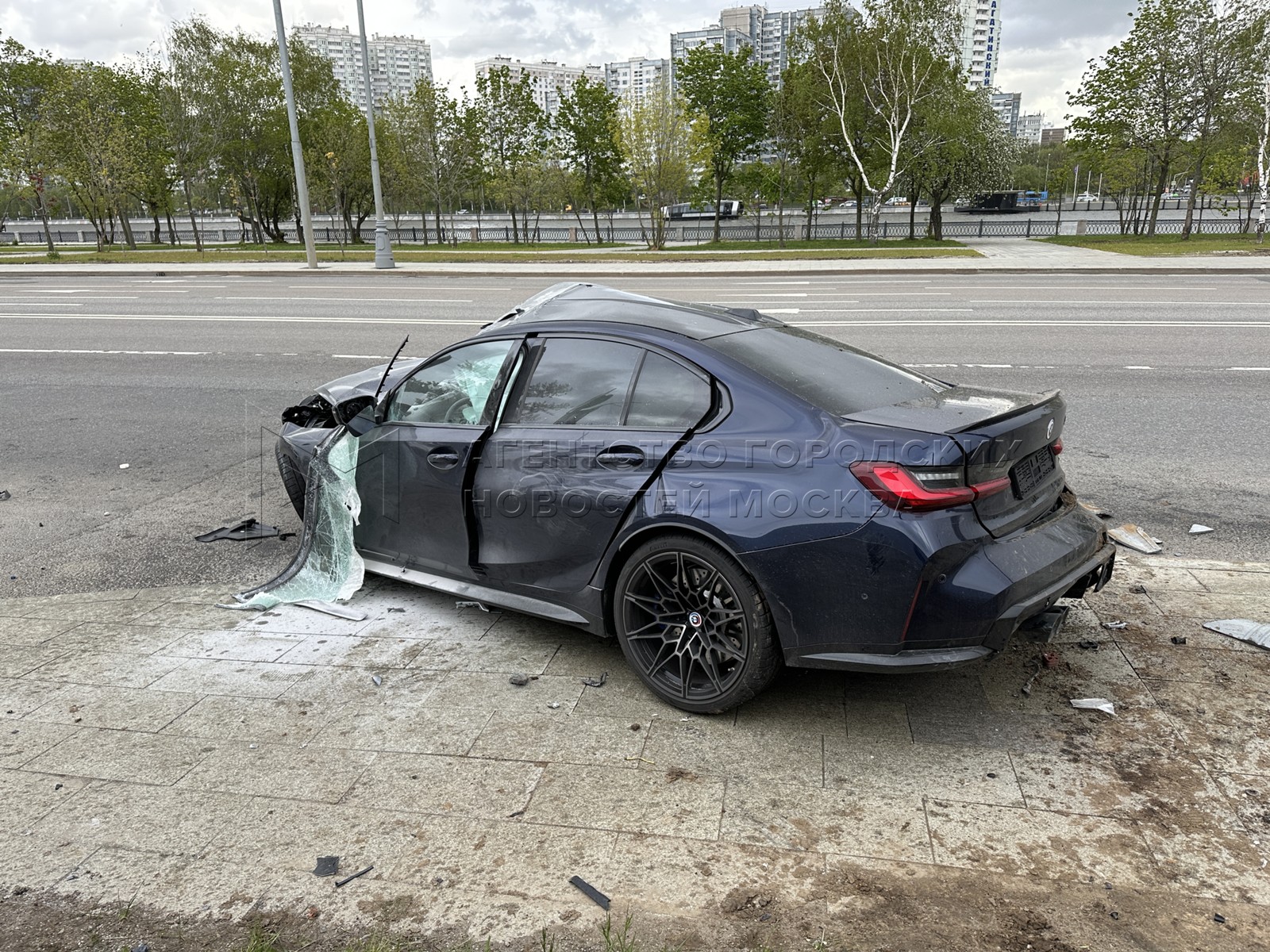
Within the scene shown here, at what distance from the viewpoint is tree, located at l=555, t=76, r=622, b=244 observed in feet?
153

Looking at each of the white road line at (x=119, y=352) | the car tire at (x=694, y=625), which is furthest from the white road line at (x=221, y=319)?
the car tire at (x=694, y=625)

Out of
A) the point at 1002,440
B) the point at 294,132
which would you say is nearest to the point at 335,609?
the point at 1002,440

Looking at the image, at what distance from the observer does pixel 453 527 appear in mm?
4270

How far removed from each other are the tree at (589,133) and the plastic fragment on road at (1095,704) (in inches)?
1752

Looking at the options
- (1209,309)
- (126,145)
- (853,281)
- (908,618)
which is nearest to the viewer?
(908,618)

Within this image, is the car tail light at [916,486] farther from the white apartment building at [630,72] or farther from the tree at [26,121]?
the white apartment building at [630,72]

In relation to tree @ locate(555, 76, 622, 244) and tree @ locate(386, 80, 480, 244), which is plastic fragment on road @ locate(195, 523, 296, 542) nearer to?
tree @ locate(555, 76, 622, 244)

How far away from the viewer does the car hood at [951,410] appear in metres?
3.30

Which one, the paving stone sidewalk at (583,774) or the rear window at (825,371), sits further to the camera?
the rear window at (825,371)

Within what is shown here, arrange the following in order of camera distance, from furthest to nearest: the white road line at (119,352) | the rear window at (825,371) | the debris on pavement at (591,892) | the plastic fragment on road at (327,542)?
1. the white road line at (119,352)
2. the plastic fragment on road at (327,542)
3. the rear window at (825,371)
4. the debris on pavement at (591,892)

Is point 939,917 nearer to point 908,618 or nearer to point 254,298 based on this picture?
point 908,618

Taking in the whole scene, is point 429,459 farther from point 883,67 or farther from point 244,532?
point 883,67

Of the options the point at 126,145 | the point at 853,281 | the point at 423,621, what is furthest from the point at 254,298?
the point at 126,145

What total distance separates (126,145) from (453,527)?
43819mm
